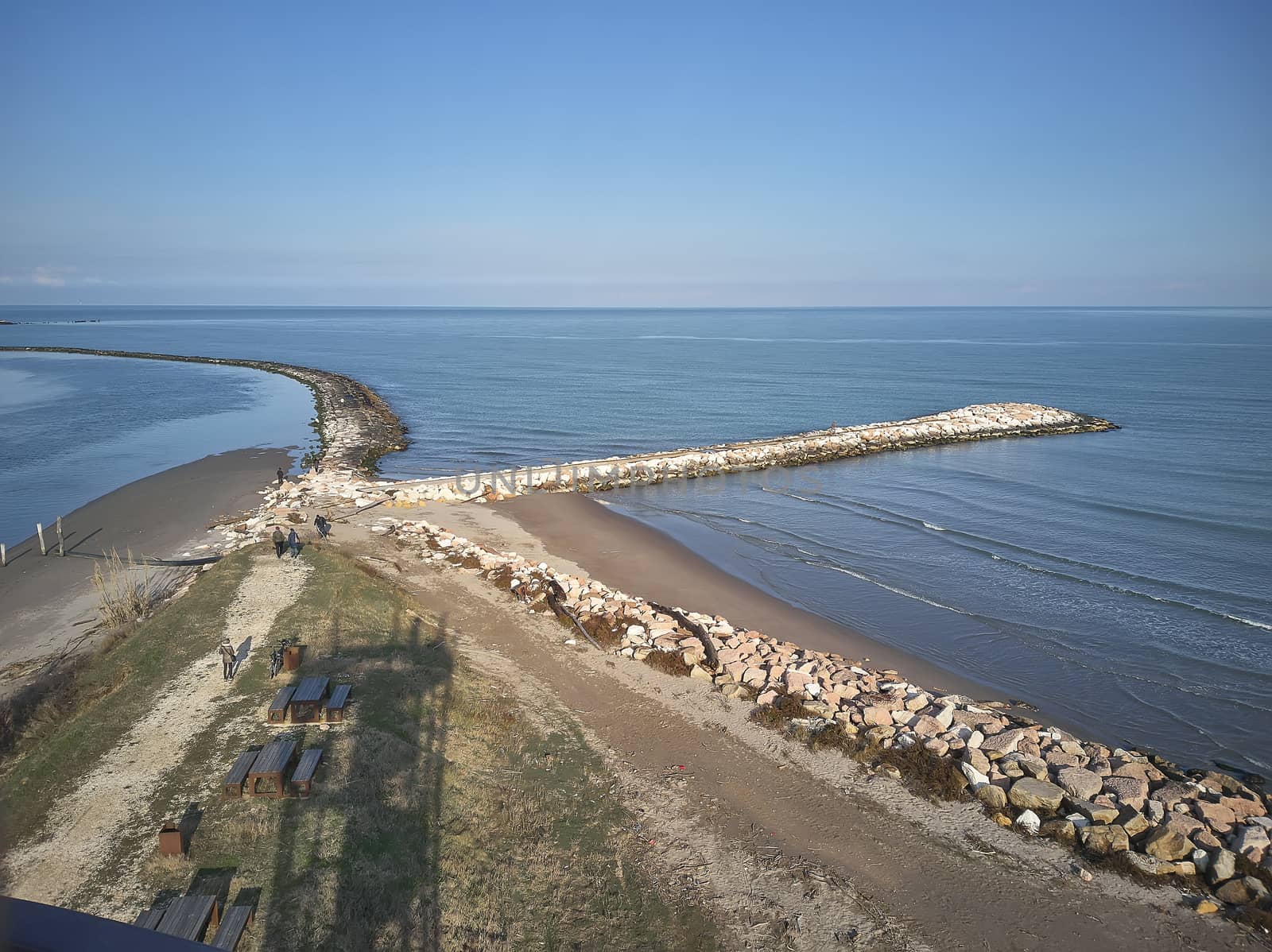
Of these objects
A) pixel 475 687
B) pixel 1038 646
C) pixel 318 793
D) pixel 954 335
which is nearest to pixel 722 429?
pixel 1038 646

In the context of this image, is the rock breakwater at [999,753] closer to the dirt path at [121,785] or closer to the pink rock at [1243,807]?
the pink rock at [1243,807]

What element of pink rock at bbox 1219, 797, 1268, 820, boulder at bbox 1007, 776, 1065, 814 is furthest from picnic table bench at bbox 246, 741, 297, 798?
pink rock at bbox 1219, 797, 1268, 820

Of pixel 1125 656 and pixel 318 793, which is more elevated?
pixel 318 793

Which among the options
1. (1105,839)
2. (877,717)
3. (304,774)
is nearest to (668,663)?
(877,717)

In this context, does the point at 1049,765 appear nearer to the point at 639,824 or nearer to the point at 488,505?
the point at 639,824

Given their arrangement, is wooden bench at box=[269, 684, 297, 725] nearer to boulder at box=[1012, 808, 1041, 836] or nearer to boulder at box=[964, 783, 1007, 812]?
boulder at box=[964, 783, 1007, 812]

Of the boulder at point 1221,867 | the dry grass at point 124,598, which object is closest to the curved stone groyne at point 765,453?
the dry grass at point 124,598
